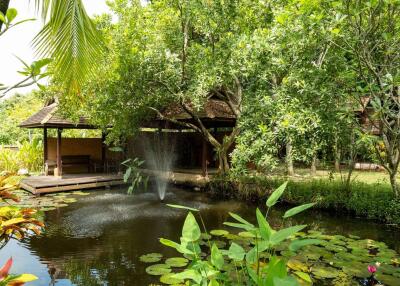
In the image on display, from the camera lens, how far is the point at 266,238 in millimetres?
1756

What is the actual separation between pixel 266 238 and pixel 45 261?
459 centimetres

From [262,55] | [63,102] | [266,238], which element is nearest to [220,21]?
[262,55]

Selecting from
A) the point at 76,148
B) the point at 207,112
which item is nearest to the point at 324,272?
the point at 207,112

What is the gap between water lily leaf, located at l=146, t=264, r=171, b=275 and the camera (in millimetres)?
4418

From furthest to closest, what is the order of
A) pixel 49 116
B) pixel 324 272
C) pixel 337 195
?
pixel 49 116, pixel 337 195, pixel 324 272

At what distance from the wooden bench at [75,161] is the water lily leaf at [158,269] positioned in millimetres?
9202

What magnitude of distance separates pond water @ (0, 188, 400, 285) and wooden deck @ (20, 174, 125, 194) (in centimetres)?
111

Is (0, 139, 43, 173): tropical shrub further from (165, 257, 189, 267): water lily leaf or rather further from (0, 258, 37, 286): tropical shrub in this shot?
(0, 258, 37, 286): tropical shrub

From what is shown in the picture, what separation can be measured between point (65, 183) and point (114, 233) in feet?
16.2

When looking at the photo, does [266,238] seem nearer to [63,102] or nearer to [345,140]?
[345,140]

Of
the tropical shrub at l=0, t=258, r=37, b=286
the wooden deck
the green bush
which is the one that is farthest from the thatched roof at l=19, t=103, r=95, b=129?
the tropical shrub at l=0, t=258, r=37, b=286

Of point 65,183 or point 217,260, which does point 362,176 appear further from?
point 217,260

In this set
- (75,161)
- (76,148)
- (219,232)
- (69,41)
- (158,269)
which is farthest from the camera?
(76,148)

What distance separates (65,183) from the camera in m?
10.7
